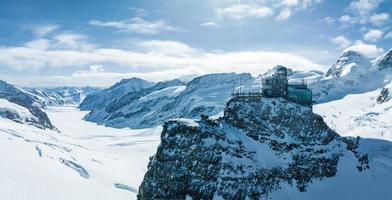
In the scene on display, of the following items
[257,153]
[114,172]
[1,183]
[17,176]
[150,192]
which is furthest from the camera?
[114,172]

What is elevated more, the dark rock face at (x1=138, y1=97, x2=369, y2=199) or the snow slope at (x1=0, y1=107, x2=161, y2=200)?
the dark rock face at (x1=138, y1=97, x2=369, y2=199)

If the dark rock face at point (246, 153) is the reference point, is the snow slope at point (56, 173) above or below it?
below

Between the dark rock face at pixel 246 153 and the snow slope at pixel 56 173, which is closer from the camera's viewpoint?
the dark rock face at pixel 246 153

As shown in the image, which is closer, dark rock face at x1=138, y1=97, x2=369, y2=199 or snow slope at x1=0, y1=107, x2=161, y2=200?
dark rock face at x1=138, y1=97, x2=369, y2=199

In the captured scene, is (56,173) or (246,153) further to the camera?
(56,173)

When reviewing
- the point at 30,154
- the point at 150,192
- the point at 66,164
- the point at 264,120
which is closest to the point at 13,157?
the point at 30,154

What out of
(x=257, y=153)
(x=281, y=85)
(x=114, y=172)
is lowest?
(x=114, y=172)

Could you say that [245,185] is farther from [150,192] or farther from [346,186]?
[346,186]

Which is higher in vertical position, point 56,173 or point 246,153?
point 246,153
